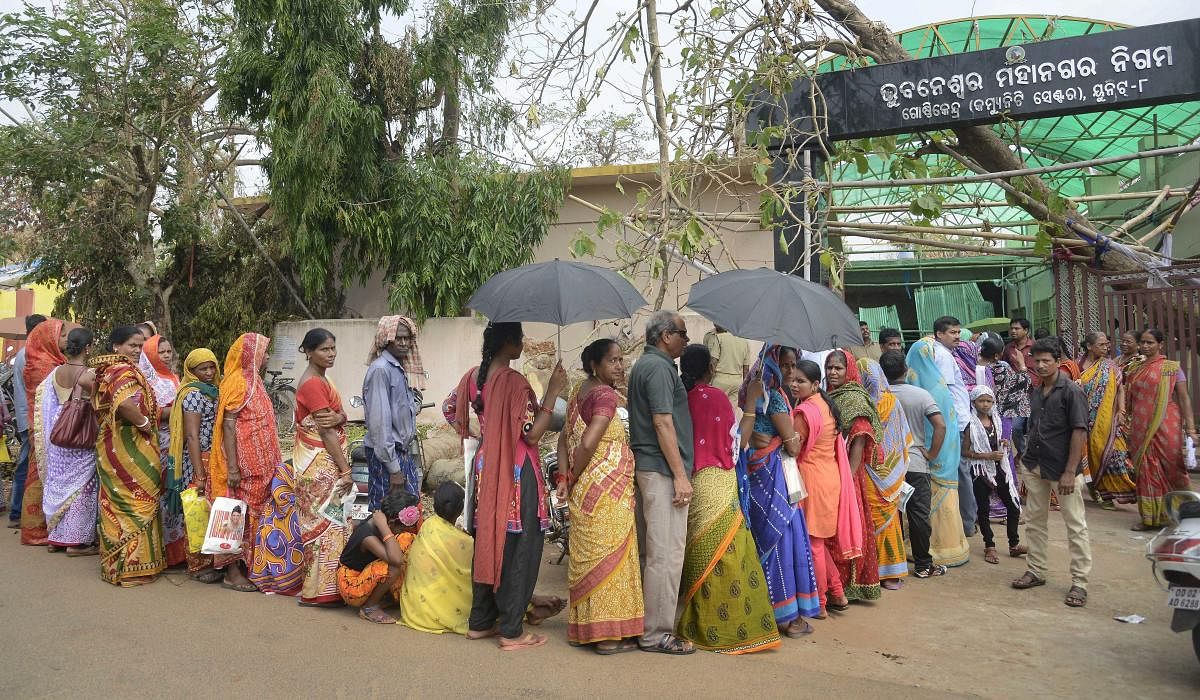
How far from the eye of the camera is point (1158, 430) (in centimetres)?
741

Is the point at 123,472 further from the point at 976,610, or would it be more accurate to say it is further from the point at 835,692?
the point at 976,610

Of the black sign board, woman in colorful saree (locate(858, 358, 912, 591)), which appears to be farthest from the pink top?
the black sign board

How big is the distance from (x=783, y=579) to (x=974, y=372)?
12.4ft

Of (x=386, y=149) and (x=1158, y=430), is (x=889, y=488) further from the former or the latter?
(x=386, y=149)

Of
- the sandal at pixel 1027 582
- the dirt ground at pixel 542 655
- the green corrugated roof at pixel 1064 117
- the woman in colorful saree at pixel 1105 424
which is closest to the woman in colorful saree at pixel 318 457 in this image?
the dirt ground at pixel 542 655

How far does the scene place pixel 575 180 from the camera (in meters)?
11.1

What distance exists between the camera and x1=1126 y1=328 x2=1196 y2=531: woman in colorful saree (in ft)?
24.1

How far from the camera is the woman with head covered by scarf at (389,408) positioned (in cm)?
525

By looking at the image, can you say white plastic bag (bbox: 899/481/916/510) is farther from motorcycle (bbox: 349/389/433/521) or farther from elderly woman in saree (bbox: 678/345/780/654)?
motorcycle (bbox: 349/389/433/521)

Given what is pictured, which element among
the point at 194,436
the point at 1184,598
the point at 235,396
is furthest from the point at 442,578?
the point at 1184,598

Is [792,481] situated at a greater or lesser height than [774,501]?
greater

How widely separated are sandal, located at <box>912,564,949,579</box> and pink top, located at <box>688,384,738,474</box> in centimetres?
233

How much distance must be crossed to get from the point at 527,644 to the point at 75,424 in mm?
3885

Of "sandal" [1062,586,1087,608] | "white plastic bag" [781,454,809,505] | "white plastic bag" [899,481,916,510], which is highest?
"white plastic bag" [781,454,809,505]
